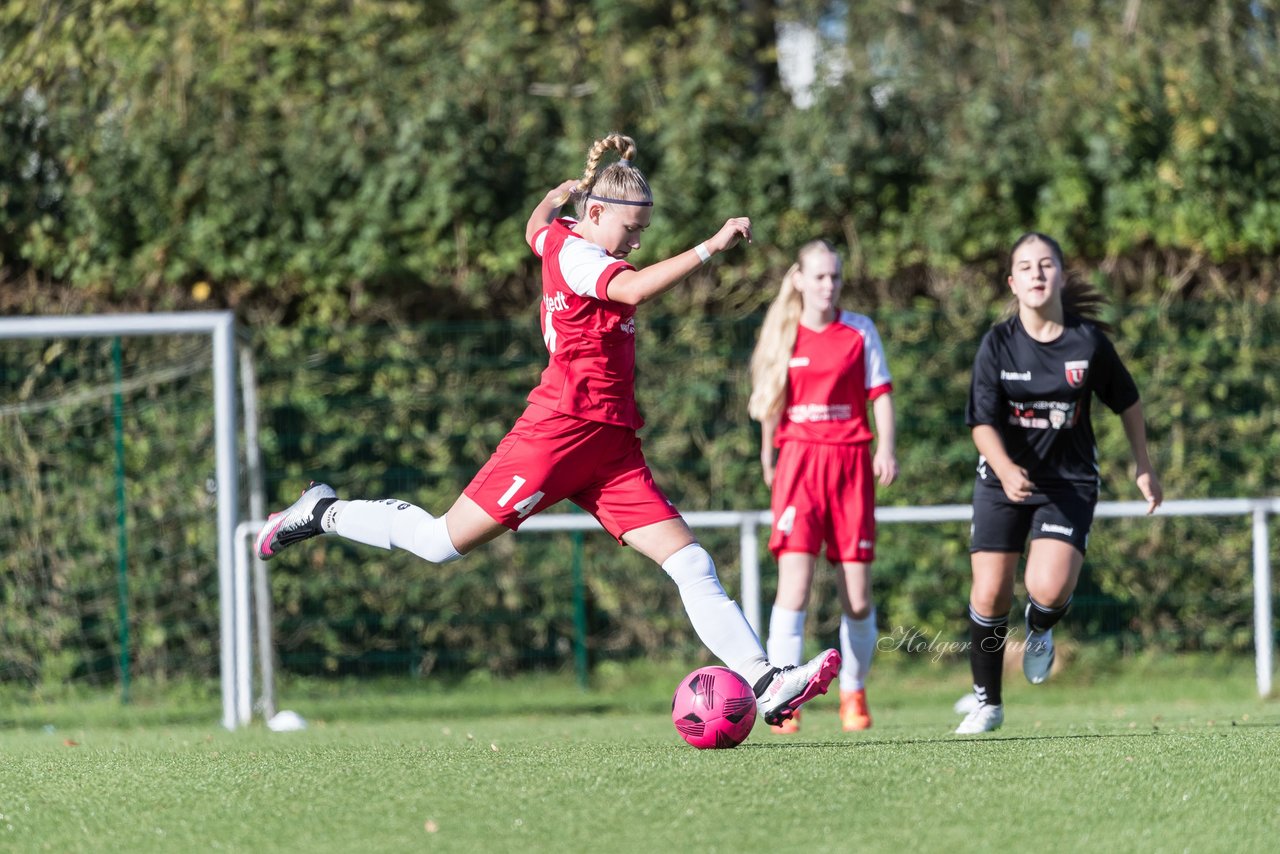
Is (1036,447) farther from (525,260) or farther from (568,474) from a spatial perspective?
(525,260)

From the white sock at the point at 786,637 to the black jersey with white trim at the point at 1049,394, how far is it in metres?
1.29

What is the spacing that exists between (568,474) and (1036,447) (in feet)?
6.66

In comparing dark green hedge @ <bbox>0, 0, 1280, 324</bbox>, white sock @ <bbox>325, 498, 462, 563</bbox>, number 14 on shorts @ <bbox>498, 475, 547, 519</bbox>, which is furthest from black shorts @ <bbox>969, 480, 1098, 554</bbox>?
dark green hedge @ <bbox>0, 0, 1280, 324</bbox>

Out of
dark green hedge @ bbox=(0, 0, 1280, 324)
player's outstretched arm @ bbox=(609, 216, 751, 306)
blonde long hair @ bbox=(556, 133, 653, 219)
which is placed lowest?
player's outstretched arm @ bbox=(609, 216, 751, 306)

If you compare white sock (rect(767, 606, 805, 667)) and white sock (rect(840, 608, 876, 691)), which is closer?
white sock (rect(767, 606, 805, 667))

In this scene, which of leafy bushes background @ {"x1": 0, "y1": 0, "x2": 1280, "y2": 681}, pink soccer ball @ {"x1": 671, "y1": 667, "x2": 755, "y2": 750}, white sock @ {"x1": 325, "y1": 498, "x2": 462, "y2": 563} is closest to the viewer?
pink soccer ball @ {"x1": 671, "y1": 667, "x2": 755, "y2": 750}

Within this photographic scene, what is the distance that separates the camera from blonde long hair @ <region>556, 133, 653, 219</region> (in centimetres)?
516

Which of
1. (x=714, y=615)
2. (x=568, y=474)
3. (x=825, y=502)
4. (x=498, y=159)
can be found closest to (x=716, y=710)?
(x=714, y=615)

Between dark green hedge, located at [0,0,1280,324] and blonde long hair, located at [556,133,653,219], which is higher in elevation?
dark green hedge, located at [0,0,1280,324]

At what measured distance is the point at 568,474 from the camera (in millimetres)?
5262

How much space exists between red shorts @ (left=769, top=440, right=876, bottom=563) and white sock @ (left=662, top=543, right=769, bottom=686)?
1.79 metres

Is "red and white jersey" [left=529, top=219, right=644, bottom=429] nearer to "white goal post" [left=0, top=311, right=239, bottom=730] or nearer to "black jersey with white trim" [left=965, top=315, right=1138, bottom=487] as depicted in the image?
"black jersey with white trim" [left=965, top=315, right=1138, bottom=487]

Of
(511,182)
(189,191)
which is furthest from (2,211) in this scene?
(511,182)

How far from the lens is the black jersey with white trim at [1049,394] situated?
19.6 ft
